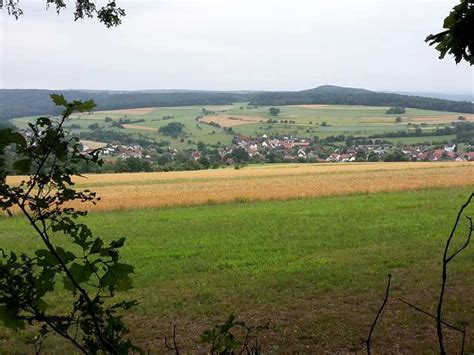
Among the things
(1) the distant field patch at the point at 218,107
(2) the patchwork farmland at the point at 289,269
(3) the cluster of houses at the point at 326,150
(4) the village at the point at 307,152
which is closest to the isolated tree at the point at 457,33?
(2) the patchwork farmland at the point at 289,269

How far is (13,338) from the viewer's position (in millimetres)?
5711

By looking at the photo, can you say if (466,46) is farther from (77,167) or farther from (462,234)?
(462,234)

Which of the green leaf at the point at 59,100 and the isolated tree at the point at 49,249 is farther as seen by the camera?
the green leaf at the point at 59,100

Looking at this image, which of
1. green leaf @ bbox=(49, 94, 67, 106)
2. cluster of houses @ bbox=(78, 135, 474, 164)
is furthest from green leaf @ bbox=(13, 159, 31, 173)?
cluster of houses @ bbox=(78, 135, 474, 164)

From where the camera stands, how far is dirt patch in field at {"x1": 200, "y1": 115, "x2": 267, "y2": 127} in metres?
112

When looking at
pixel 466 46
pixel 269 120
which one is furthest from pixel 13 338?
pixel 269 120

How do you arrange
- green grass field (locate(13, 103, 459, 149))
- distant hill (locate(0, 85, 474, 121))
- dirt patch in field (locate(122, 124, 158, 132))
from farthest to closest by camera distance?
distant hill (locate(0, 85, 474, 121)) → dirt patch in field (locate(122, 124, 158, 132)) → green grass field (locate(13, 103, 459, 149))

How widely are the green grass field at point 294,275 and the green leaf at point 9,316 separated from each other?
4037 mm

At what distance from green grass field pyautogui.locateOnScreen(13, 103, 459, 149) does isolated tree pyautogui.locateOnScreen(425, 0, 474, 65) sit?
84.0 metres

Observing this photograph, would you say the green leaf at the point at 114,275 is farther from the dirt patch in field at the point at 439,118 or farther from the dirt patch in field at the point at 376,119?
the dirt patch in field at the point at 376,119

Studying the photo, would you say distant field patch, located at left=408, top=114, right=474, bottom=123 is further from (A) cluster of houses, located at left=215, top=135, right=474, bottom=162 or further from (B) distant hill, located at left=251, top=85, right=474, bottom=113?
(A) cluster of houses, located at left=215, top=135, right=474, bottom=162

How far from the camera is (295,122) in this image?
382 feet

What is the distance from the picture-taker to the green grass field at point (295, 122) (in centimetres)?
9575

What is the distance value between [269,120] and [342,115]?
59.6ft
